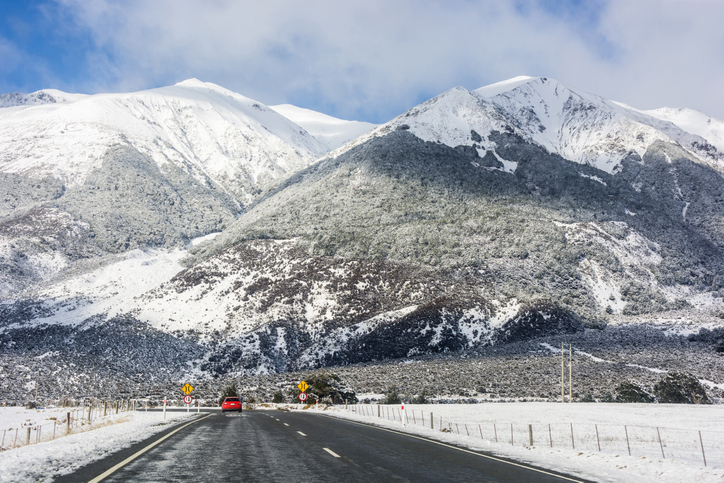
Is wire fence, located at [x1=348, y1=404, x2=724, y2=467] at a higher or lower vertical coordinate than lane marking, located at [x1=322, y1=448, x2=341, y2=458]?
lower

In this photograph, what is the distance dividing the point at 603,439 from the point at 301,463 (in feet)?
71.9

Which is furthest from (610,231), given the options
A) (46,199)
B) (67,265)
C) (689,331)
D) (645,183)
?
(46,199)

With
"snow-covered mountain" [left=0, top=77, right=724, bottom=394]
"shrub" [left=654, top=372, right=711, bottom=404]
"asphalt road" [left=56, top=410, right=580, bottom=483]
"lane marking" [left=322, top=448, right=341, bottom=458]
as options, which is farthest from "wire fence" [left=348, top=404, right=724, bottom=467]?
"snow-covered mountain" [left=0, top=77, right=724, bottom=394]

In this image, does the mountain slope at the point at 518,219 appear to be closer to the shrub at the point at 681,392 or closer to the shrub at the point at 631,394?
the shrub at the point at 681,392

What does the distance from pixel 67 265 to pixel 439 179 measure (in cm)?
12361

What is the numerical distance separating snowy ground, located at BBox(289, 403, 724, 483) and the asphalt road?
2.20m

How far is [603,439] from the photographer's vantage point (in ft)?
91.4

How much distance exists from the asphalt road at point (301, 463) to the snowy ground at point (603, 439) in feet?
7.20

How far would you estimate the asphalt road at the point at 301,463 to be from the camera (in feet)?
35.3

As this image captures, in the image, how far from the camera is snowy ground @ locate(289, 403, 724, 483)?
14292 mm

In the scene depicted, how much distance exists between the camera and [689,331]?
103m

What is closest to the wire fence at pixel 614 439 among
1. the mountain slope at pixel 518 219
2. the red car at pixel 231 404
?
the red car at pixel 231 404

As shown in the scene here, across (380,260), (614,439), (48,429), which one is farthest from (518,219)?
(48,429)

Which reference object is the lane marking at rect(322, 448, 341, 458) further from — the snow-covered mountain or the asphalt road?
the snow-covered mountain
